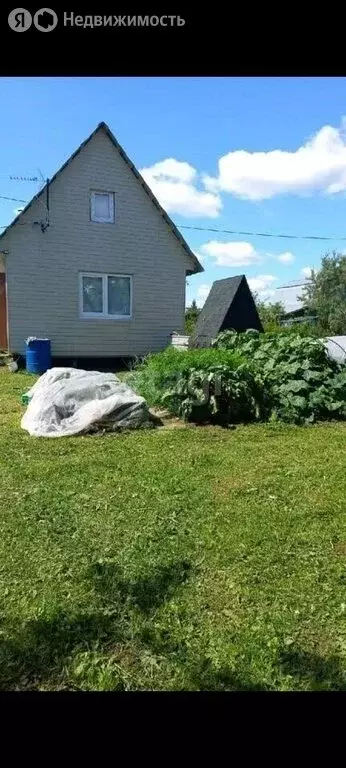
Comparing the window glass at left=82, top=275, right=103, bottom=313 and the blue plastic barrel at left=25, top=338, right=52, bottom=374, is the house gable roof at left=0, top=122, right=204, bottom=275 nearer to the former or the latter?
the window glass at left=82, top=275, right=103, bottom=313

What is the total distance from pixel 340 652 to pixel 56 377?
16.2ft

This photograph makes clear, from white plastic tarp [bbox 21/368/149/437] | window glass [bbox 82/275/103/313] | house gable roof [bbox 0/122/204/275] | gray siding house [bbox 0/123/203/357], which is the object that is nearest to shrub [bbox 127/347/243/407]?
white plastic tarp [bbox 21/368/149/437]

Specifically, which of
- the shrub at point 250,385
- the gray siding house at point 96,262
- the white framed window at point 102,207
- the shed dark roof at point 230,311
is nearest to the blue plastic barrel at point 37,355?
the gray siding house at point 96,262

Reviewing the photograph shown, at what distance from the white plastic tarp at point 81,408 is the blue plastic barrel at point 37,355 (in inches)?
171

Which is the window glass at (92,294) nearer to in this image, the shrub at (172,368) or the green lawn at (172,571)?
the shrub at (172,368)

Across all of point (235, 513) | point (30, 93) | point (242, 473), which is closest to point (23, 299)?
point (242, 473)

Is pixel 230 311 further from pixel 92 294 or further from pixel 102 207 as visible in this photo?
pixel 102 207

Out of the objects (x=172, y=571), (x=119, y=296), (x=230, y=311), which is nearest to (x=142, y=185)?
(x=119, y=296)

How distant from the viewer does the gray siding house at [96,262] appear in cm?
1095

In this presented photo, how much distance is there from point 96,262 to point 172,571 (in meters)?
9.91

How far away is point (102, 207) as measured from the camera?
1156cm

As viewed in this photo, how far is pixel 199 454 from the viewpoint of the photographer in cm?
463
